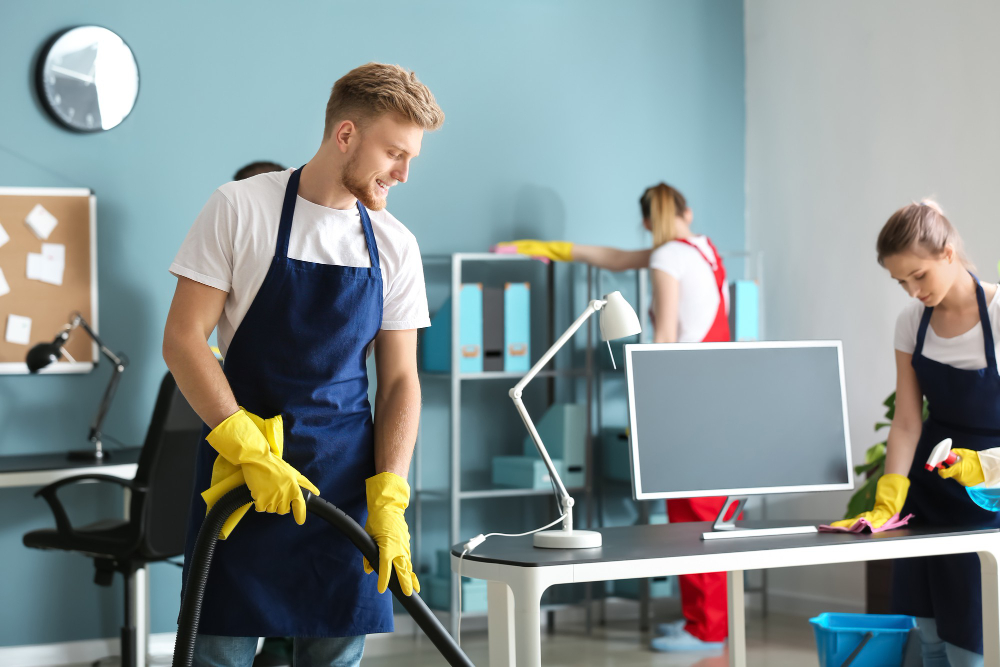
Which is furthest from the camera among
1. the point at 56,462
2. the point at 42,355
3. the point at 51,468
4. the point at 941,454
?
the point at 42,355

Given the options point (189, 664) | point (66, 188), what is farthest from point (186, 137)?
point (189, 664)

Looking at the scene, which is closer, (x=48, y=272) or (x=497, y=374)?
(x=48, y=272)

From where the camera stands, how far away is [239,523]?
1721mm

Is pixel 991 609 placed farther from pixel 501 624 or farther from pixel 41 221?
pixel 41 221

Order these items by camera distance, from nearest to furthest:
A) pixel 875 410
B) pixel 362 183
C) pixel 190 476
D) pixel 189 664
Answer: pixel 189 664, pixel 362 183, pixel 190 476, pixel 875 410

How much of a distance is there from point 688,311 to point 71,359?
230 cm

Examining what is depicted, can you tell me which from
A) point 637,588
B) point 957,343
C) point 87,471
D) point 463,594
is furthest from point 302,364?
point 637,588

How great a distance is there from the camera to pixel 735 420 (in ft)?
7.82

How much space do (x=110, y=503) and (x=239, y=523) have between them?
2424 mm

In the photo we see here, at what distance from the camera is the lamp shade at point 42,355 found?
143 inches

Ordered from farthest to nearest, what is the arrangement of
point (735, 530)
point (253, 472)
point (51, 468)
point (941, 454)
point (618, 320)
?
1. point (51, 468)
2. point (735, 530)
3. point (941, 454)
4. point (618, 320)
5. point (253, 472)

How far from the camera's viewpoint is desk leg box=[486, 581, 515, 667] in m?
2.03

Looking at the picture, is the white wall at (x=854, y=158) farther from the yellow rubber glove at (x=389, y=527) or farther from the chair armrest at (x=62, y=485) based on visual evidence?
the yellow rubber glove at (x=389, y=527)

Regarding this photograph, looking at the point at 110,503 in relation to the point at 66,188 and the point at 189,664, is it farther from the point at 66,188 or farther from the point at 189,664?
the point at 189,664
